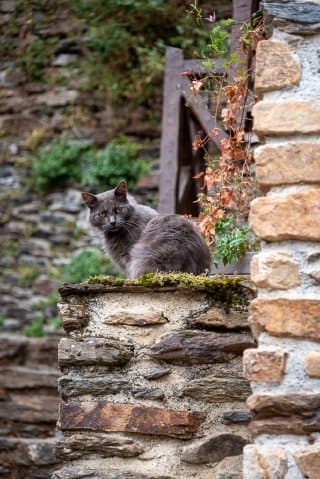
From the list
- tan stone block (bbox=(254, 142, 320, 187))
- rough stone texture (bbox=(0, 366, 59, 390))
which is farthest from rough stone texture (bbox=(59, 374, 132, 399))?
rough stone texture (bbox=(0, 366, 59, 390))

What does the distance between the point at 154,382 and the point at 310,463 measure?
83cm

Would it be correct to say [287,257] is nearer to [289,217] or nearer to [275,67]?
[289,217]

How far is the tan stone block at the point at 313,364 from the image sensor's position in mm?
2223

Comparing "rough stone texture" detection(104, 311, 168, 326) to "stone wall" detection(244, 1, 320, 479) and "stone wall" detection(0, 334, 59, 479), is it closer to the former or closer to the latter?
"stone wall" detection(244, 1, 320, 479)

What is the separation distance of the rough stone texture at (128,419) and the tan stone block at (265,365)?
1.89 ft

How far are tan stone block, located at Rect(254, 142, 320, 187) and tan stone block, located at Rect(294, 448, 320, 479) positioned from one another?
2.56 ft

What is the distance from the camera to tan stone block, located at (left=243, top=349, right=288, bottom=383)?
2258mm

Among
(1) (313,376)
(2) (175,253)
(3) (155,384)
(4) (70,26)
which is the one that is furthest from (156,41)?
(1) (313,376)

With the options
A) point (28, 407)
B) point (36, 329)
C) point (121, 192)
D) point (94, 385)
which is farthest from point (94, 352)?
point (36, 329)

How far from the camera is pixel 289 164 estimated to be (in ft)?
7.60

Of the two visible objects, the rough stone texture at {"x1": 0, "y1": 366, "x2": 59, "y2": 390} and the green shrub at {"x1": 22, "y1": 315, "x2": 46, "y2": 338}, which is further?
the green shrub at {"x1": 22, "y1": 315, "x2": 46, "y2": 338}

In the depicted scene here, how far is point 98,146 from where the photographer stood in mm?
8461

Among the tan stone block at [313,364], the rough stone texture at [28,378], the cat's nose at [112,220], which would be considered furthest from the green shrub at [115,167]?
the tan stone block at [313,364]

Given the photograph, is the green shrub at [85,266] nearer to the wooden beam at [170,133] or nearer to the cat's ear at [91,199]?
the wooden beam at [170,133]
